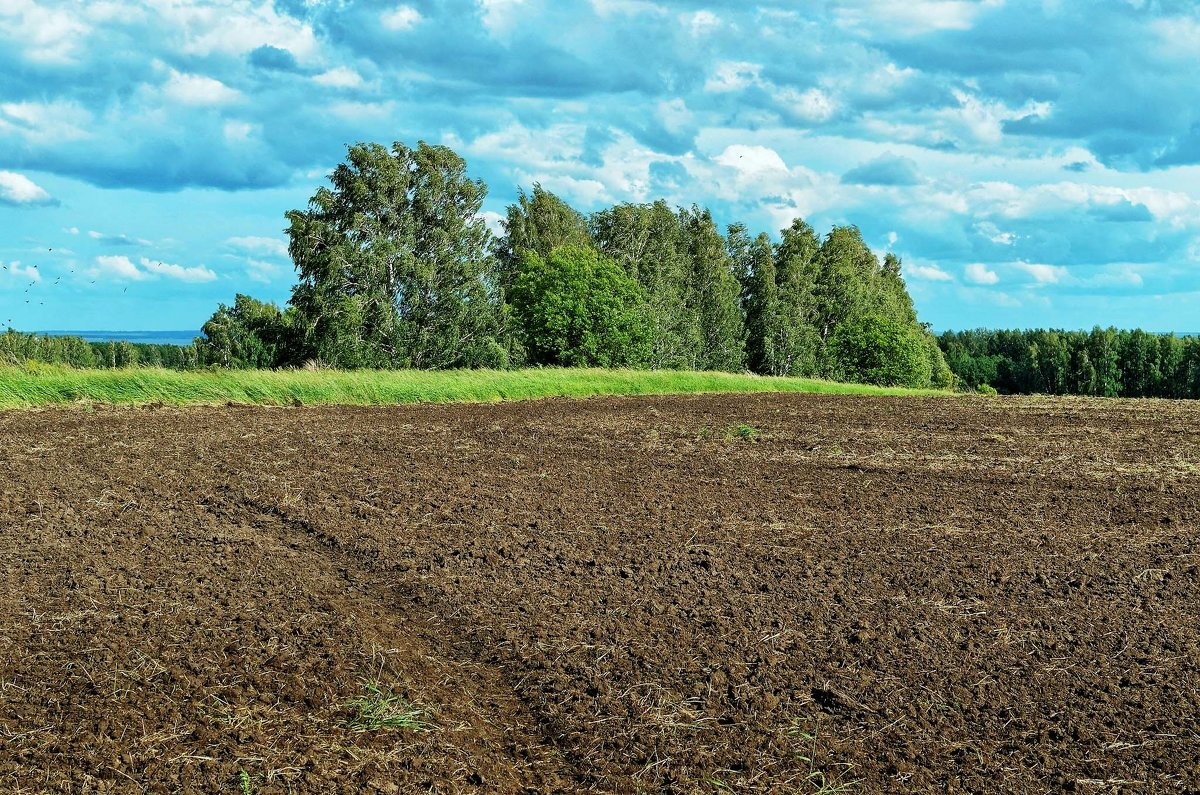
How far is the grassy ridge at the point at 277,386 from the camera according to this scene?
21.1m

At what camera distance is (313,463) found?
43.3 ft

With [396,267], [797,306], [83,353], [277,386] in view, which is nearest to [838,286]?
[797,306]

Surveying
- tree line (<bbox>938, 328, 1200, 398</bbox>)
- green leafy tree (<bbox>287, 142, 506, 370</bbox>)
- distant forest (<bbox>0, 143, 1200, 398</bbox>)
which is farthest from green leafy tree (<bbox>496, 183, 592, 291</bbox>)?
tree line (<bbox>938, 328, 1200, 398</bbox>)

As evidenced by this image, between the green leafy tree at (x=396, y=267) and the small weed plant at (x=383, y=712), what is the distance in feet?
97.6

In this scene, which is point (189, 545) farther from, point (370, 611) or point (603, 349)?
point (603, 349)

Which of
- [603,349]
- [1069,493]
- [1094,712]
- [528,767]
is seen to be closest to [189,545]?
[528,767]

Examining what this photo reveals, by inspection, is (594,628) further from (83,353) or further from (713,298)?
(713,298)

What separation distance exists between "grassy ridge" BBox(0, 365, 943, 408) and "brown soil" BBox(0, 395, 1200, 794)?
8780 millimetres

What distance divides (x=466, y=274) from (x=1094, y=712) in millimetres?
33278

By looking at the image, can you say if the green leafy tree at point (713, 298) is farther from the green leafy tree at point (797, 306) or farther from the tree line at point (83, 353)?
the tree line at point (83, 353)

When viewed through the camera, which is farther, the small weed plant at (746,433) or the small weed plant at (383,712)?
the small weed plant at (746,433)

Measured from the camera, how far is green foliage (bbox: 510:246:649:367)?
4438cm

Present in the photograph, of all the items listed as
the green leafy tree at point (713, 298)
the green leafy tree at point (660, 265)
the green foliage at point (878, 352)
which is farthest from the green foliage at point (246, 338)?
the green foliage at point (878, 352)

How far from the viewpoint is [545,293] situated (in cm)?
4444
